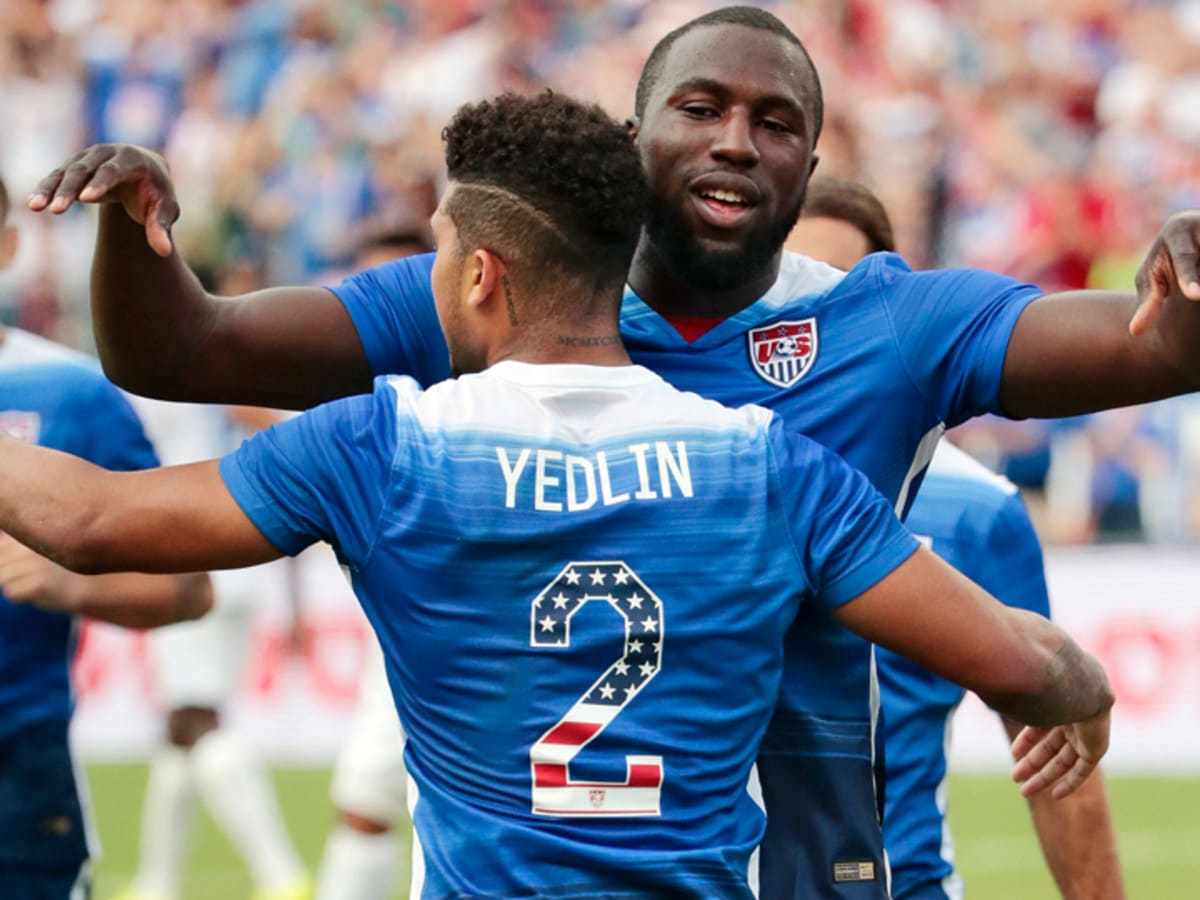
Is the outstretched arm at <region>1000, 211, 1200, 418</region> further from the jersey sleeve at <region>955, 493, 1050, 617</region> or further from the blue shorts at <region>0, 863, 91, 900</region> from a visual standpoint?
the blue shorts at <region>0, 863, 91, 900</region>

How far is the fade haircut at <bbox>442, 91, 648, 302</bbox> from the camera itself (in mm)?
3176

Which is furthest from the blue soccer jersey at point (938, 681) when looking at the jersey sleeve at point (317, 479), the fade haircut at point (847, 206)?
the jersey sleeve at point (317, 479)

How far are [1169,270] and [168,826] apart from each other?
6.20 metres

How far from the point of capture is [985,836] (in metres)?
10.2

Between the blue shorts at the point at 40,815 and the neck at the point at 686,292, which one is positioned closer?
the neck at the point at 686,292

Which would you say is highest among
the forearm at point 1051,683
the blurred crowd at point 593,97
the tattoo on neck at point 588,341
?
the blurred crowd at point 593,97

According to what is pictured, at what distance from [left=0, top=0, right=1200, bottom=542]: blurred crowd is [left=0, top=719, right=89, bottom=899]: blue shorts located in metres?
8.11

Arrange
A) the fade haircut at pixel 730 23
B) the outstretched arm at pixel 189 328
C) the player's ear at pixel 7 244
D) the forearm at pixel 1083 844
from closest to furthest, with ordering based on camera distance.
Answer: the outstretched arm at pixel 189 328, the fade haircut at pixel 730 23, the forearm at pixel 1083 844, the player's ear at pixel 7 244

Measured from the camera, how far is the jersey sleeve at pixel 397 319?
3590mm

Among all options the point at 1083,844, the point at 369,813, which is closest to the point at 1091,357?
the point at 1083,844

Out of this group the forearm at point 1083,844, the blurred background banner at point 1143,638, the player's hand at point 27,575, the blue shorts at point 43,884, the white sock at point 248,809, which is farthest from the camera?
the blurred background banner at point 1143,638

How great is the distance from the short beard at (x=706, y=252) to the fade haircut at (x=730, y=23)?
0.63 ft

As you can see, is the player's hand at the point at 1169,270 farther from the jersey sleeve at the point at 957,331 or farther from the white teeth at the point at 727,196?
the white teeth at the point at 727,196

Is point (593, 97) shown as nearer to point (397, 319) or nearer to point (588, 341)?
point (397, 319)
